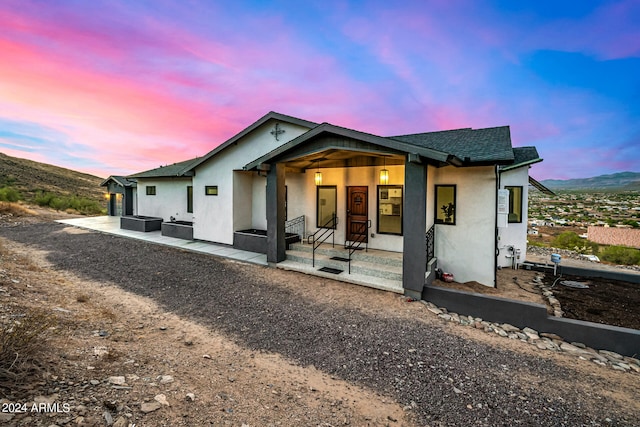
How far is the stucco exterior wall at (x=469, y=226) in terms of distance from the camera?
286 inches

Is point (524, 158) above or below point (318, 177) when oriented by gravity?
above

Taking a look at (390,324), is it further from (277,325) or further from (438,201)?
(438,201)

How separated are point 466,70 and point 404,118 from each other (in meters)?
5.89

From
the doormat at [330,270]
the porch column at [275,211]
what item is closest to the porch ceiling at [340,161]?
the porch column at [275,211]

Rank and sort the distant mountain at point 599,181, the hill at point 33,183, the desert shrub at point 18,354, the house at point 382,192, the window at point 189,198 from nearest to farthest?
1. the desert shrub at point 18,354
2. the house at point 382,192
3. the window at point 189,198
4. the hill at point 33,183
5. the distant mountain at point 599,181

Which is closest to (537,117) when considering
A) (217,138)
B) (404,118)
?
(404,118)

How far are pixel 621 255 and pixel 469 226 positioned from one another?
12.3 meters

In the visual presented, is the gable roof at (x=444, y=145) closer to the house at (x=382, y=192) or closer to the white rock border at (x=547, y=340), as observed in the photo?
the house at (x=382, y=192)

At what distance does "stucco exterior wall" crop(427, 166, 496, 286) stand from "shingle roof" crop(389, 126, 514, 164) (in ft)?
1.76

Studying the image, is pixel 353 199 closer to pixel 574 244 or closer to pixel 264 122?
pixel 264 122

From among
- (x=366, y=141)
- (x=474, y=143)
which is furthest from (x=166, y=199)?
(x=474, y=143)

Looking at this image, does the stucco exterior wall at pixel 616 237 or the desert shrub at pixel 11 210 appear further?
the desert shrub at pixel 11 210

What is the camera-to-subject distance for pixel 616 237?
16078mm

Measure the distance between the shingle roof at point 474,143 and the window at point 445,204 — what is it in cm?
106
